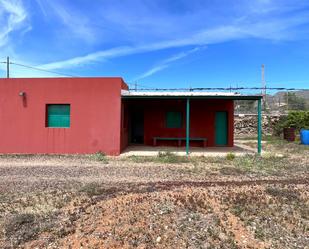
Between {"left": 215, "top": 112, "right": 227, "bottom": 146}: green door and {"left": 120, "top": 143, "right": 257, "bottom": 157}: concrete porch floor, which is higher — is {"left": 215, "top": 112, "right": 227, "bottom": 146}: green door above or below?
above

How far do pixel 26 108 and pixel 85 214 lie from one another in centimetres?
1046

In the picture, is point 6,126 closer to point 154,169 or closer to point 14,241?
point 154,169

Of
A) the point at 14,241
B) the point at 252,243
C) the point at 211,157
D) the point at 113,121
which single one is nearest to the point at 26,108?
the point at 113,121

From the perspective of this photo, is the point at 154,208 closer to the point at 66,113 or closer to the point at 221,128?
the point at 66,113

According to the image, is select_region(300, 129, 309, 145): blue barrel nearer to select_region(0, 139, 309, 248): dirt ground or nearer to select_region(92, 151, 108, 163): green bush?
select_region(0, 139, 309, 248): dirt ground

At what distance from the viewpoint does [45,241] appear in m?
4.36

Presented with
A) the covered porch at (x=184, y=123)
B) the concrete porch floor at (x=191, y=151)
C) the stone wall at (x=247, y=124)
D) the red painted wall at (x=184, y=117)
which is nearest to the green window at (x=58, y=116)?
the concrete porch floor at (x=191, y=151)

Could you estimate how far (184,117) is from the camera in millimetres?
17734

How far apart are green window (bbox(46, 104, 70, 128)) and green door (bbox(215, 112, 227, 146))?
8.29 m

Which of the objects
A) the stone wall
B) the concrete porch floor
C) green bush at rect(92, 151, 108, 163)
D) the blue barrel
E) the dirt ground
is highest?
the stone wall

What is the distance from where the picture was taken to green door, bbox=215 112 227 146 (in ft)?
59.1

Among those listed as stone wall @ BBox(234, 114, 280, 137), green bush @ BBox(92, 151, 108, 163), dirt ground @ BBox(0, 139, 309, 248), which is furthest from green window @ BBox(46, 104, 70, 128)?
stone wall @ BBox(234, 114, 280, 137)

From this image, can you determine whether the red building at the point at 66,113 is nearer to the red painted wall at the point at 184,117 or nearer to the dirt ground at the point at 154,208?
the red painted wall at the point at 184,117

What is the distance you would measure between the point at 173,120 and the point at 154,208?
12.5m
